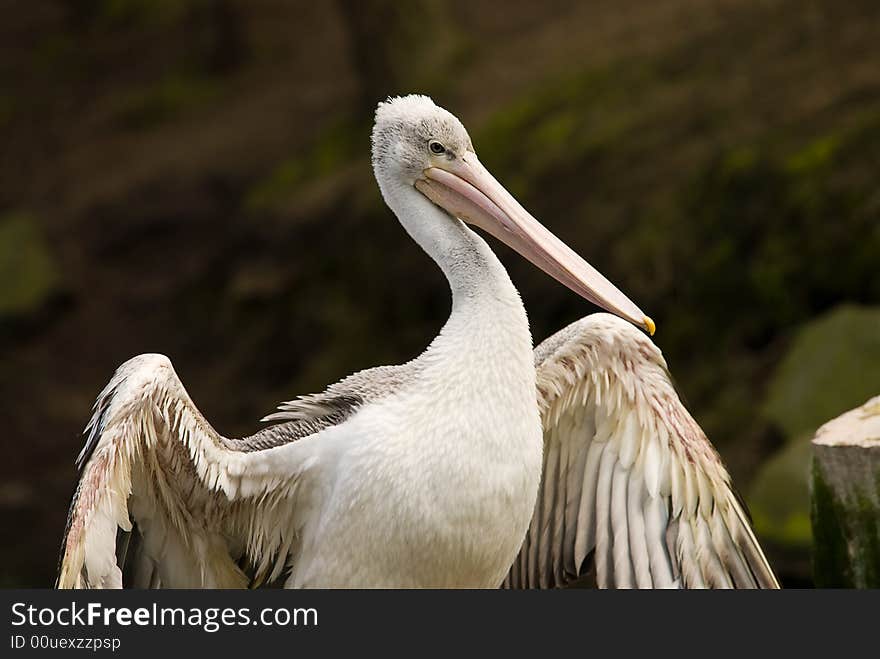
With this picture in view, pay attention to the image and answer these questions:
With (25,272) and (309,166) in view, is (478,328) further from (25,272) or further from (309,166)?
(25,272)

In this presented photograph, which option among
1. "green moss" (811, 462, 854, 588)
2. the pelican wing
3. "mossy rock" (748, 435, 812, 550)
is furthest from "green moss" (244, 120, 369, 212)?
"green moss" (811, 462, 854, 588)

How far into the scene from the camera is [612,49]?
1238cm

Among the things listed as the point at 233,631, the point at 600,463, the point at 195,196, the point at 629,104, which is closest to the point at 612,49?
the point at 629,104

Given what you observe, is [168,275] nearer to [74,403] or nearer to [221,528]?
[74,403]

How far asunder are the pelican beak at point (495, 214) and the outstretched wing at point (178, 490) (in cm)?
69

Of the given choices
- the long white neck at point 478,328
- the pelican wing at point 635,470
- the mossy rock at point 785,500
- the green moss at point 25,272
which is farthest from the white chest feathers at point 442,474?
the green moss at point 25,272

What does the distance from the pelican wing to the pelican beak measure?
0.35 meters

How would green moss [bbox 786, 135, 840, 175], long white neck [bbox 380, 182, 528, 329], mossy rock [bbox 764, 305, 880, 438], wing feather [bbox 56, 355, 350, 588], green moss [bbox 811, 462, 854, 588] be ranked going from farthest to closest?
green moss [bbox 786, 135, 840, 175] < mossy rock [bbox 764, 305, 880, 438] < green moss [bbox 811, 462, 854, 588] < long white neck [bbox 380, 182, 528, 329] < wing feather [bbox 56, 355, 350, 588]

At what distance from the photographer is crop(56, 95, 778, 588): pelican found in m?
4.62

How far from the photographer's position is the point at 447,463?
15.1 feet

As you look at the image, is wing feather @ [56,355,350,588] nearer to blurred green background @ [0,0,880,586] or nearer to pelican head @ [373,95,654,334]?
pelican head @ [373,95,654,334]

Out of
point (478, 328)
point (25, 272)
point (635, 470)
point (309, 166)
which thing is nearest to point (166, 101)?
point (25, 272)

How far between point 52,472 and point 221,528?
22.9 ft

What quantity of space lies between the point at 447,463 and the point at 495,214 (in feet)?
2.84
